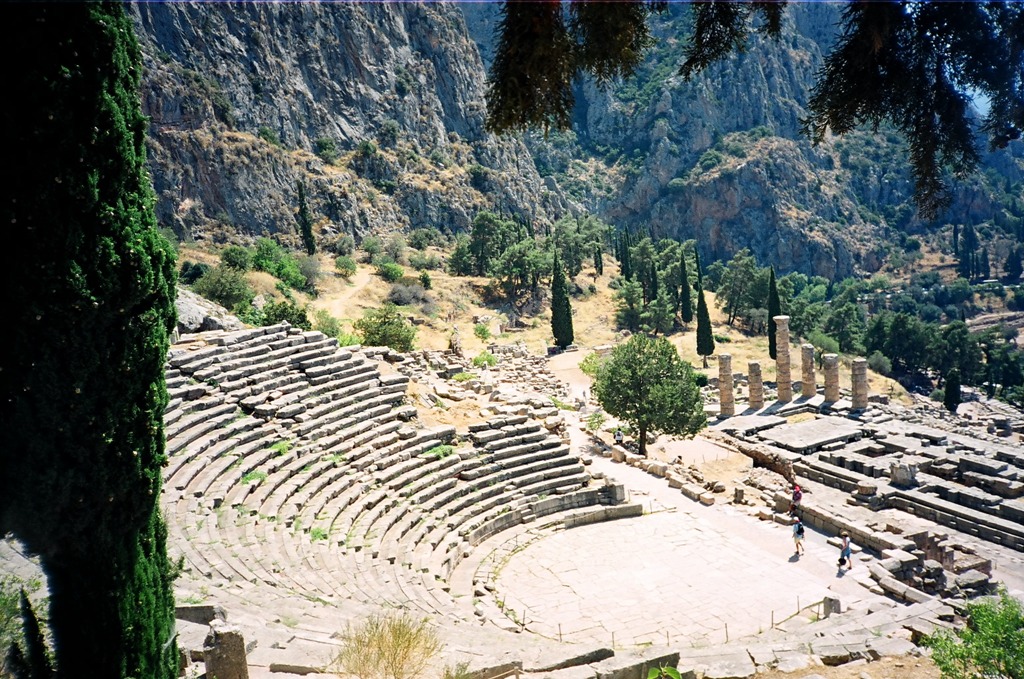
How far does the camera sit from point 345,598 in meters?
11.4

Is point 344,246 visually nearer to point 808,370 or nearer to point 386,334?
point 386,334

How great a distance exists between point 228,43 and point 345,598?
246 feet

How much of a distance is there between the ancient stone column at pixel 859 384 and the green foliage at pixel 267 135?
58.1m

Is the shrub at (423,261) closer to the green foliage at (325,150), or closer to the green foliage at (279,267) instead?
the green foliage at (279,267)

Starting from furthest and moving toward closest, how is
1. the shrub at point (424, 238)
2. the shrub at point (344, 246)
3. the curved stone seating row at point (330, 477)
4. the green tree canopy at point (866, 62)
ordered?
the shrub at point (424, 238) < the shrub at point (344, 246) < the curved stone seating row at point (330, 477) < the green tree canopy at point (866, 62)

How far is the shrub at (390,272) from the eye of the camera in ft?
190

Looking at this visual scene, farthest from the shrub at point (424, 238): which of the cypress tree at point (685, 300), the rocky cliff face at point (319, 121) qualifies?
the cypress tree at point (685, 300)

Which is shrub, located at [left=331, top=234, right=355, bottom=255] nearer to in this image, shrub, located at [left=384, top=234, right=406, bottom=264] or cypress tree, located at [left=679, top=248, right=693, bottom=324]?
shrub, located at [left=384, top=234, right=406, bottom=264]

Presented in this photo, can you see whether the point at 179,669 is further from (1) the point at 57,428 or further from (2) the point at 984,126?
(2) the point at 984,126

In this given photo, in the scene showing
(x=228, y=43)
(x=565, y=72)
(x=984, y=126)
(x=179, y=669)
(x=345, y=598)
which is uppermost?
(x=228, y=43)

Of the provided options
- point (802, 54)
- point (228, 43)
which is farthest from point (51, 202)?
point (802, 54)

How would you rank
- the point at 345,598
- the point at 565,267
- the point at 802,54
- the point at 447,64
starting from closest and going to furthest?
the point at 345,598
the point at 565,267
the point at 447,64
the point at 802,54

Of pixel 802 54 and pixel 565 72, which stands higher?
pixel 802 54

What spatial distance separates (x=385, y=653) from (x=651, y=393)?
1866cm
